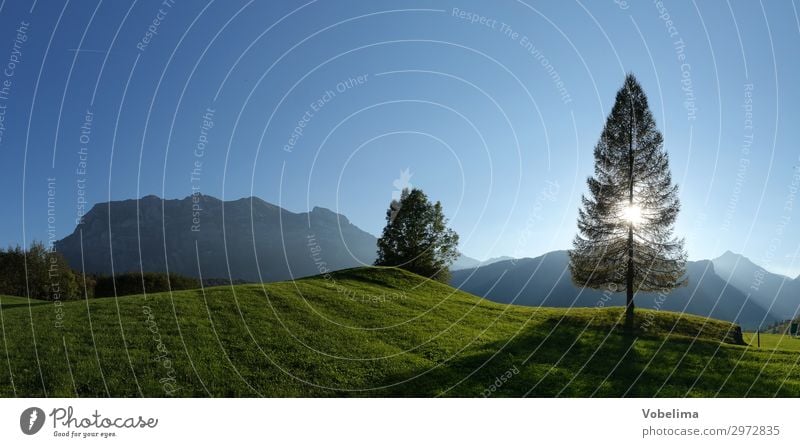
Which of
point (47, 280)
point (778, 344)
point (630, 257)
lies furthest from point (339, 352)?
point (47, 280)

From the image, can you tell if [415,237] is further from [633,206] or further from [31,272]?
[31,272]

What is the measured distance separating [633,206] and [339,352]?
2481 cm

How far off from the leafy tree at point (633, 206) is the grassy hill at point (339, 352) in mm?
3678

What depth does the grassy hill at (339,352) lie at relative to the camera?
674 inches

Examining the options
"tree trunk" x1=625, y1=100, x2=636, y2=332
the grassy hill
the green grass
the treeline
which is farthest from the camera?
the treeline

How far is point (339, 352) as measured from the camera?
21.7m

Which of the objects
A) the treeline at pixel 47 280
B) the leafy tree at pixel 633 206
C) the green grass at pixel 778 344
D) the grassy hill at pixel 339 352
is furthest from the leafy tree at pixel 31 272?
the green grass at pixel 778 344

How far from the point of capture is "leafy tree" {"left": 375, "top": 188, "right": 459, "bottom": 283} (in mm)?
58906

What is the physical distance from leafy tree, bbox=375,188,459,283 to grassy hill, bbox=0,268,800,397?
22.9 metres

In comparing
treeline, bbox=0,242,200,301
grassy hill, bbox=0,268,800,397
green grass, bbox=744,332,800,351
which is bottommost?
green grass, bbox=744,332,800,351

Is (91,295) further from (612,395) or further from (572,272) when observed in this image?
(612,395)

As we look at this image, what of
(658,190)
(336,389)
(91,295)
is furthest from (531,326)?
(91,295)

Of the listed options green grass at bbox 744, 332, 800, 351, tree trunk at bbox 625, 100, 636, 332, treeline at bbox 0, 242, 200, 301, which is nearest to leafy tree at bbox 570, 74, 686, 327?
tree trunk at bbox 625, 100, 636, 332

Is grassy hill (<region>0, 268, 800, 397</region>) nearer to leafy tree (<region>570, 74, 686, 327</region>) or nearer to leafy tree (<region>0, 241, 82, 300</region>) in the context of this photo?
leafy tree (<region>570, 74, 686, 327</region>)
